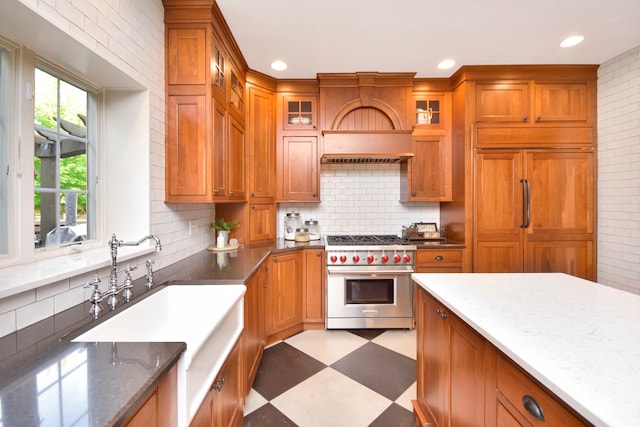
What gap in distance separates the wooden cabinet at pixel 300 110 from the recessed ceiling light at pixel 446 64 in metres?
1.35

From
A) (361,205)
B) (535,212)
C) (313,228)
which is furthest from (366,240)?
(535,212)

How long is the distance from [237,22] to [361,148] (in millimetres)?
1597

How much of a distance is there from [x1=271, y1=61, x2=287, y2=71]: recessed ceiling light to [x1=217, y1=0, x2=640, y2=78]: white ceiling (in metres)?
0.06

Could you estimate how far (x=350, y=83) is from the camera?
122 inches

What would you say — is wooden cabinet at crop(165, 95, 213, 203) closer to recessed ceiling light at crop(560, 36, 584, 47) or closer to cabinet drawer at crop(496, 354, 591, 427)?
cabinet drawer at crop(496, 354, 591, 427)

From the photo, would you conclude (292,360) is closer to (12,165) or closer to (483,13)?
(12,165)

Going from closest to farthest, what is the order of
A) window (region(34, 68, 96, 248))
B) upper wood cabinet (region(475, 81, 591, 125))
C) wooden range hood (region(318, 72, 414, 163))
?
1. window (region(34, 68, 96, 248))
2. upper wood cabinet (region(475, 81, 591, 125))
3. wooden range hood (region(318, 72, 414, 163))

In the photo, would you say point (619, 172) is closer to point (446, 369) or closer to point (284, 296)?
point (446, 369)

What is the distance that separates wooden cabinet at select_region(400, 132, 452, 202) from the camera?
10.4 ft

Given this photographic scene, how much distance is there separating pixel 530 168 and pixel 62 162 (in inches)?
151

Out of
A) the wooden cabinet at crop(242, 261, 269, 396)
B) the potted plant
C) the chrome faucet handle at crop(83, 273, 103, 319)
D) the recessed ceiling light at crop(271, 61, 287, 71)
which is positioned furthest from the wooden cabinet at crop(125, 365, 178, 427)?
the recessed ceiling light at crop(271, 61, 287, 71)

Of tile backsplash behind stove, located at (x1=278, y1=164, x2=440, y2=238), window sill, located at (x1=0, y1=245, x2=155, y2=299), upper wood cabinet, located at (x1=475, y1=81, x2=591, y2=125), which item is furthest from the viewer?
tile backsplash behind stove, located at (x1=278, y1=164, x2=440, y2=238)

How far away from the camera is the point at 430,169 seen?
3.19 metres

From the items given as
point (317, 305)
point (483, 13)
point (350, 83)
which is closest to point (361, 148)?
point (350, 83)
